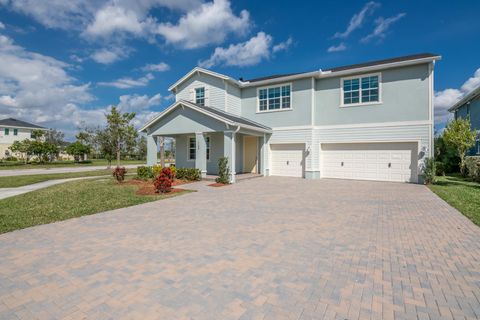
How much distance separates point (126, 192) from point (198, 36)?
1086 cm

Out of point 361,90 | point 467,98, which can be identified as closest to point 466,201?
point 361,90

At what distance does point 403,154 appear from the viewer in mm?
14625

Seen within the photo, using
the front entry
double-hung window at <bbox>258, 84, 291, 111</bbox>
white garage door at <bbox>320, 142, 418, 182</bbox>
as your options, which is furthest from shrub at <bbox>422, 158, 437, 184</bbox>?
the front entry

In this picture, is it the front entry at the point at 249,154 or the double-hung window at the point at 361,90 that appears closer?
the double-hung window at the point at 361,90

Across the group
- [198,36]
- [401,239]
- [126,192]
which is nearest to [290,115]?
[198,36]

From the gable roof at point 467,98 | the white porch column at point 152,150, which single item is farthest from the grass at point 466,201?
the white porch column at point 152,150

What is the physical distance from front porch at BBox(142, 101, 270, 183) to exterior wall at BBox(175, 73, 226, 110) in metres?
1.23

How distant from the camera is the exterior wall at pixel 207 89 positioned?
1834 centimetres

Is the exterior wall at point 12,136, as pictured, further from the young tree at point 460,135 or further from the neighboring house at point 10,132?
the young tree at point 460,135

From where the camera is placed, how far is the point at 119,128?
26250mm

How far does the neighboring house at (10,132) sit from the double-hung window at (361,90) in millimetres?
55606

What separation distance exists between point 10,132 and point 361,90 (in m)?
57.3

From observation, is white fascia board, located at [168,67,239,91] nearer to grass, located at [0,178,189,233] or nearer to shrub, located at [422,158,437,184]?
grass, located at [0,178,189,233]

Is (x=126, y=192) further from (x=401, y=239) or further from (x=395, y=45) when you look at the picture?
(x=395, y=45)
